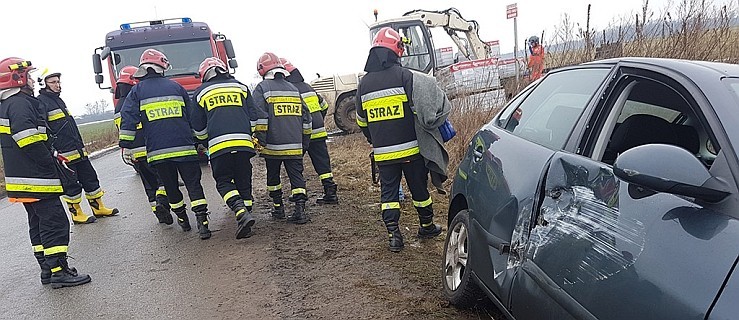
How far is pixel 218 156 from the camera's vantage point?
5242 millimetres

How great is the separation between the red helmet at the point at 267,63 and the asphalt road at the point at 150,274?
1688 millimetres

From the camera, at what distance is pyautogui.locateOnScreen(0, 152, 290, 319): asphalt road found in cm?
384

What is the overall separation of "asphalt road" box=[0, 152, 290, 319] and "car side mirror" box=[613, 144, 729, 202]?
262cm

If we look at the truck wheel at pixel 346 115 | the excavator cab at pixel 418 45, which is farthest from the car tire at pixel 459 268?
the truck wheel at pixel 346 115

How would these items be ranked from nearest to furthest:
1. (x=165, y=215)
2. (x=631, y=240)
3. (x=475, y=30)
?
(x=631, y=240) → (x=165, y=215) → (x=475, y=30)

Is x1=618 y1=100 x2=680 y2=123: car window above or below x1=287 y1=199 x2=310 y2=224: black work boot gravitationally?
above

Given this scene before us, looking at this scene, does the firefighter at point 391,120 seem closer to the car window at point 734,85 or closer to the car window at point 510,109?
the car window at point 510,109

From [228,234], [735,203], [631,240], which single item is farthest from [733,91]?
[228,234]

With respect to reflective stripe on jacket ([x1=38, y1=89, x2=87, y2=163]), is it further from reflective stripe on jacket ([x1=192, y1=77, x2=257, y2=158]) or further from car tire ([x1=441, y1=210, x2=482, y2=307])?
car tire ([x1=441, y1=210, x2=482, y2=307])

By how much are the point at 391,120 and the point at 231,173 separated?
1.98m

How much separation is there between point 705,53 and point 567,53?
67.5 inches

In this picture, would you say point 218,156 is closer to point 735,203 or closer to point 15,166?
point 15,166

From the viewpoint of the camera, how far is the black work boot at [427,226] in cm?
471

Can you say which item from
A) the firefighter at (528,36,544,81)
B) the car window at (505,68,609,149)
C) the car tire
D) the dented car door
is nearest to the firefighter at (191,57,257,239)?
the car tire
